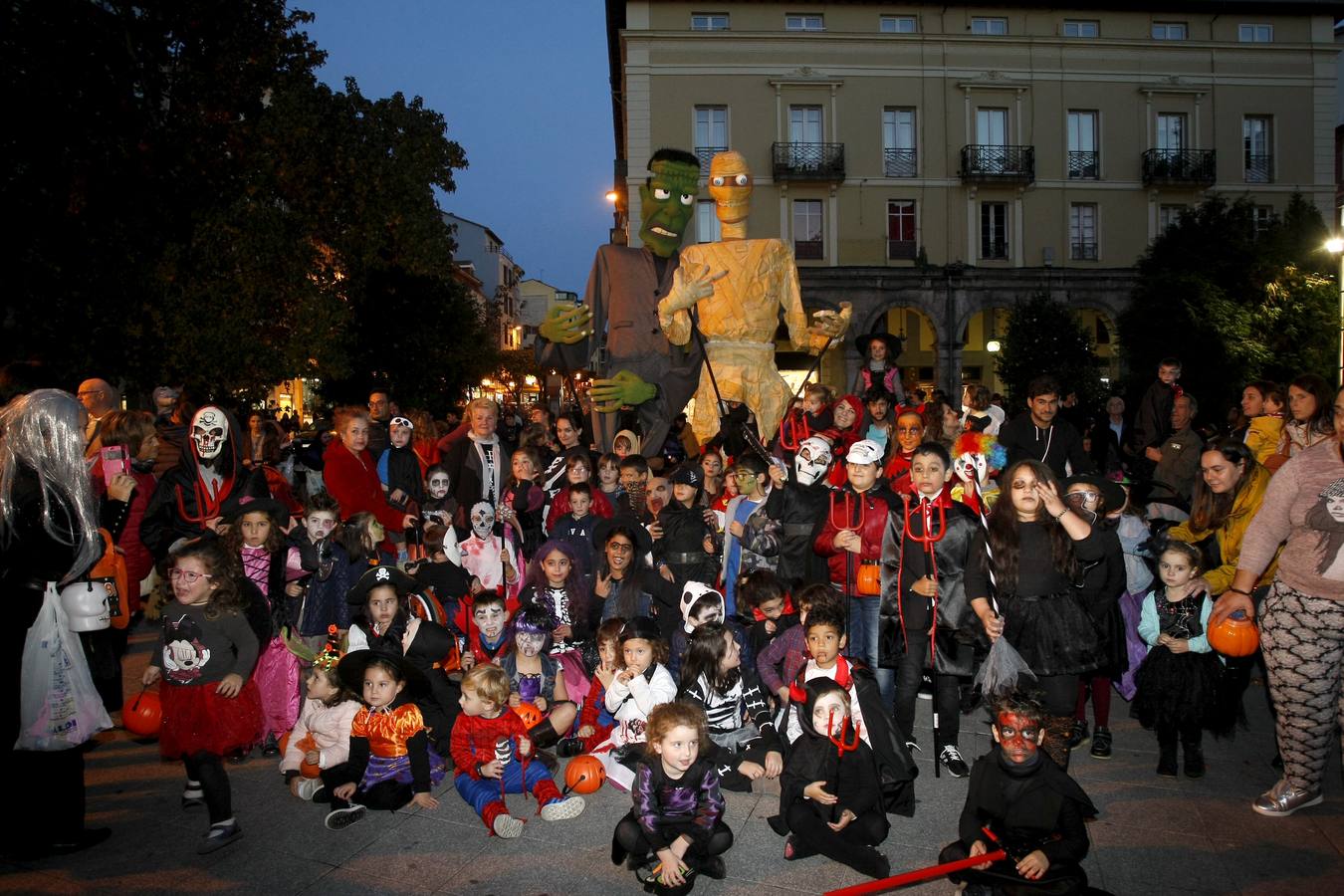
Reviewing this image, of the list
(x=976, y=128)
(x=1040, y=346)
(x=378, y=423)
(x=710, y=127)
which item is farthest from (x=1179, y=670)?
(x=976, y=128)

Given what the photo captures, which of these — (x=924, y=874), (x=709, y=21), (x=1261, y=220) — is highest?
(x=709, y=21)

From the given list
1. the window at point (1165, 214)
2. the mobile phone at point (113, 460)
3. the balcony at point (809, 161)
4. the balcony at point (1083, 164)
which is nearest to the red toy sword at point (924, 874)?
the mobile phone at point (113, 460)

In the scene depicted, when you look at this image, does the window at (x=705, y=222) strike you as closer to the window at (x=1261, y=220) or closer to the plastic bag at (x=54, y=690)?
the window at (x=1261, y=220)

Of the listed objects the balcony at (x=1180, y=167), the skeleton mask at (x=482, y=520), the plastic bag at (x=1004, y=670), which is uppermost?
the balcony at (x=1180, y=167)

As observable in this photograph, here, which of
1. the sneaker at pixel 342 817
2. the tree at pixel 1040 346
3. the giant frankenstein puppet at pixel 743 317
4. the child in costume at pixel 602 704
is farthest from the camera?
the tree at pixel 1040 346

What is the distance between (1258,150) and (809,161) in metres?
13.1

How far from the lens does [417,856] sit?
4055 millimetres

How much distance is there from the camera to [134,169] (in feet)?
42.6

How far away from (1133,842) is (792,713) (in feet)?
4.91

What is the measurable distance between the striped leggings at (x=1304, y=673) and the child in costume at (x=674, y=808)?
A: 8.15 ft

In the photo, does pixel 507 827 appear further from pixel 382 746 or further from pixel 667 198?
pixel 667 198

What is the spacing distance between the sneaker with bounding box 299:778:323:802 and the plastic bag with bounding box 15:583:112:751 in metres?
0.94

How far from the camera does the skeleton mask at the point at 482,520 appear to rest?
255 inches

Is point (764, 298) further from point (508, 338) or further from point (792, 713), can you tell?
point (508, 338)
